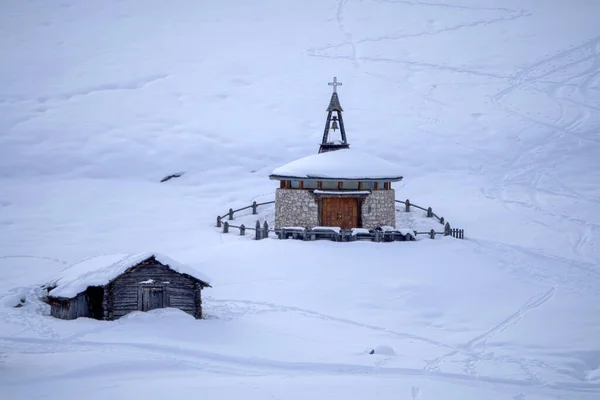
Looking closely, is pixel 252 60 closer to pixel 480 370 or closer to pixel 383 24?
pixel 383 24

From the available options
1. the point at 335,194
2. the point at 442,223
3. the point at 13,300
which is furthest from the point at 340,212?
the point at 13,300

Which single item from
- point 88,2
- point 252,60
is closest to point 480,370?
point 252,60

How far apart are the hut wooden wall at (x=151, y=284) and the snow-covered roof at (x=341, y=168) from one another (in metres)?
11.1

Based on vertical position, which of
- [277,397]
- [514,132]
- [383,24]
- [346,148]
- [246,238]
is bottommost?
[277,397]

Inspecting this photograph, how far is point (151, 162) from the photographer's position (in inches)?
2085

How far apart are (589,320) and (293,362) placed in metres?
11.1

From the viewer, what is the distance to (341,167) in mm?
35375

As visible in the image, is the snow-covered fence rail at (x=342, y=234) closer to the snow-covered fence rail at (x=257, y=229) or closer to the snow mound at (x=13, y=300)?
the snow-covered fence rail at (x=257, y=229)

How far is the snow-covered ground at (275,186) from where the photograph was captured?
71.7 ft

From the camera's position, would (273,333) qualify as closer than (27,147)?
Yes

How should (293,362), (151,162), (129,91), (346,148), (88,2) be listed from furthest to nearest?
(88,2), (129,91), (151,162), (346,148), (293,362)

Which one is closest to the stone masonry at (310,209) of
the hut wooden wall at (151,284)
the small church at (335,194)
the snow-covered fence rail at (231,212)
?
the small church at (335,194)

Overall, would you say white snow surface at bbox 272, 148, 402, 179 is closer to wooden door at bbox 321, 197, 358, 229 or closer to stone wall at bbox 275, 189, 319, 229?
stone wall at bbox 275, 189, 319, 229

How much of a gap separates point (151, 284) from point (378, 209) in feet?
44.9
